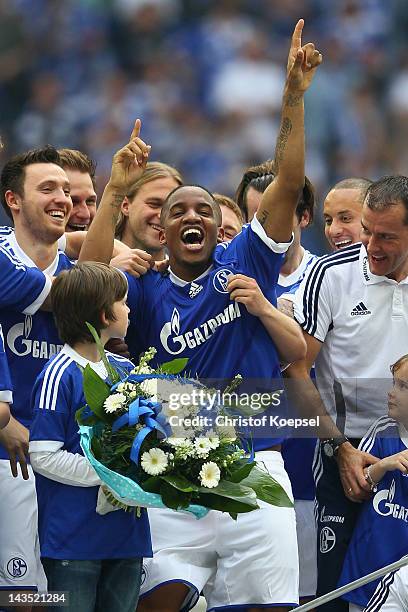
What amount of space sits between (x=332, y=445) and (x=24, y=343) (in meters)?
1.18

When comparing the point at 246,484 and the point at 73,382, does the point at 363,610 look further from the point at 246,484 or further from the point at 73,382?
the point at 73,382

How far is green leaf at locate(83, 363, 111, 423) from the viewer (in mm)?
3436

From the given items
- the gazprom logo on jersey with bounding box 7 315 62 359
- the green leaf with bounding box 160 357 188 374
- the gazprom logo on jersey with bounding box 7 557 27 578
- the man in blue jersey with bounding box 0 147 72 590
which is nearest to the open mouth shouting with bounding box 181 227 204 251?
the man in blue jersey with bounding box 0 147 72 590

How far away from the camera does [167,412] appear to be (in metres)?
3.43

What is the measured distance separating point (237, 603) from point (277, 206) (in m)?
1.37

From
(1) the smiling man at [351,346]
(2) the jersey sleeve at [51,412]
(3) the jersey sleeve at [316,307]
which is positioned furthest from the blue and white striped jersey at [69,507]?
(3) the jersey sleeve at [316,307]

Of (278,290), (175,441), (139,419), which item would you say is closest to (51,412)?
(139,419)

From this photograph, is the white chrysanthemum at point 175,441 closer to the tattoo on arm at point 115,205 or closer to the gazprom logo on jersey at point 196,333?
the gazprom logo on jersey at point 196,333

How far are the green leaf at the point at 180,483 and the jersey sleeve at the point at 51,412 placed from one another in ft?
1.33

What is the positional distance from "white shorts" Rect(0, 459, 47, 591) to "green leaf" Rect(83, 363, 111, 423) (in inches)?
38.0

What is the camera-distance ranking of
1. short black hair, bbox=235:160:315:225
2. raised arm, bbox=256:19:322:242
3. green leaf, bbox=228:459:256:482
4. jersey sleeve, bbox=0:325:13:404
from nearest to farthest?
1. green leaf, bbox=228:459:256:482
2. jersey sleeve, bbox=0:325:13:404
3. raised arm, bbox=256:19:322:242
4. short black hair, bbox=235:160:315:225

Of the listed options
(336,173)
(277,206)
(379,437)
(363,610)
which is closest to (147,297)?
(277,206)

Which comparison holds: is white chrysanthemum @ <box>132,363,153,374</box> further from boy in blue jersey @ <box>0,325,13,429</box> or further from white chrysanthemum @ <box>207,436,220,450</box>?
boy in blue jersey @ <box>0,325,13,429</box>

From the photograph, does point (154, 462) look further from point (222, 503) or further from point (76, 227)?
point (76, 227)
